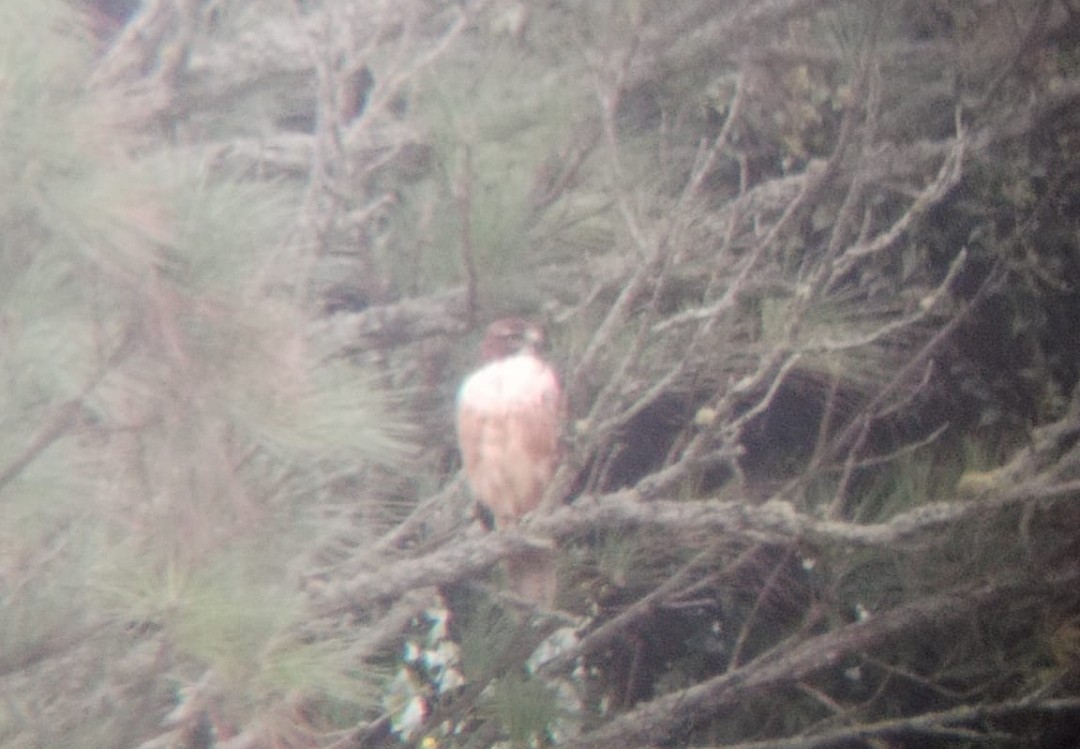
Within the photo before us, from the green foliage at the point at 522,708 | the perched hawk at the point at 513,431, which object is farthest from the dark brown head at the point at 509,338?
the green foliage at the point at 522,708

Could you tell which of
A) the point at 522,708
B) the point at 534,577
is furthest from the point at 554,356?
the point at 522,708

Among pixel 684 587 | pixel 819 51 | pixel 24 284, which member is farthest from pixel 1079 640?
pixel 24 284

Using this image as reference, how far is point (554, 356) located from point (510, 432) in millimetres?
98

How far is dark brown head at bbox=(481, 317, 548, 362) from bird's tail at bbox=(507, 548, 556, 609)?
186mm

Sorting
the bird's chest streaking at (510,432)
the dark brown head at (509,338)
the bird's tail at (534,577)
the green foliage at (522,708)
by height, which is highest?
the dark brown head at (509,338)

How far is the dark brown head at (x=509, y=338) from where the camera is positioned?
4.42 ft

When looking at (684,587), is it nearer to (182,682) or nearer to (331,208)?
(331,208)

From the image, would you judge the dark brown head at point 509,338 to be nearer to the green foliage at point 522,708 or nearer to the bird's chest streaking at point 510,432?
the bird's chest streaking at point 510,432

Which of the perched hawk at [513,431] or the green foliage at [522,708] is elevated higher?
the perched hawk at [513,431]

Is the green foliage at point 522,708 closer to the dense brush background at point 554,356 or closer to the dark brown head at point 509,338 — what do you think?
the dense brush background at point 554,356

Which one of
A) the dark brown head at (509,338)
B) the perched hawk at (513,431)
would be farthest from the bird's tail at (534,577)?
the dark brown head at (509,338)

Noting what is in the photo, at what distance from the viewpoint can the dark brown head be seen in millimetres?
1349

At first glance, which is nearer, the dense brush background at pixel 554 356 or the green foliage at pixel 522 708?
the dense brush background at pixel 554 356

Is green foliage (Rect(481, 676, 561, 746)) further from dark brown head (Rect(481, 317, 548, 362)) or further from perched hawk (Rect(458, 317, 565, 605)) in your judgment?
dark brown head (Rect(481, 317, 548, 362))
